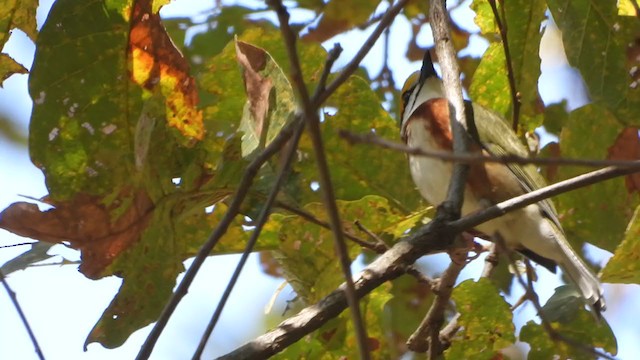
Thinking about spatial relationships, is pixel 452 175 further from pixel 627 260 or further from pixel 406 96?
pixel 406 96

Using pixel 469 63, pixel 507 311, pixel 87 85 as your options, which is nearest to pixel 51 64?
pixel 87 85

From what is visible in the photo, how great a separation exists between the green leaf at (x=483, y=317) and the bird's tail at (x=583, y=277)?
384 mm

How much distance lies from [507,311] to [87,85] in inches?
59.5

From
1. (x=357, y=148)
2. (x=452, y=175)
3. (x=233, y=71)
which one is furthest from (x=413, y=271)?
(x=233, y=71)

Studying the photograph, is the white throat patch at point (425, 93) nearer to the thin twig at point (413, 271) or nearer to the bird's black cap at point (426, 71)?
the bird's black cap at point (426, 71)

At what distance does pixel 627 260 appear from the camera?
9.93 ft

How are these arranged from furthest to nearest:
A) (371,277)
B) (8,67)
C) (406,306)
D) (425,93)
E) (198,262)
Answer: (406,306), (425,93), (8,67), (371,277), (198,262)

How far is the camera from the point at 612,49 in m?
3.49

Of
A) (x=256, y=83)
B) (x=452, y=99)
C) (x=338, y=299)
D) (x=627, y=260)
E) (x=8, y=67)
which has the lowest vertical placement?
(x=627, y=260)

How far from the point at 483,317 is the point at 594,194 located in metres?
0.81

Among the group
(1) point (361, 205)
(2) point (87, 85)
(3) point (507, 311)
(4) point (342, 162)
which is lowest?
(3) point (507, 311)

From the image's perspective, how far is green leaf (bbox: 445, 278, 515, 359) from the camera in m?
3.09

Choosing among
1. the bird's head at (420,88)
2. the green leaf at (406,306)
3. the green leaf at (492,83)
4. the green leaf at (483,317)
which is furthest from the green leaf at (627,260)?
the green leaf at (406,306)

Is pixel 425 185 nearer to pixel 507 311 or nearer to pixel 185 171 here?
pixel 507 311
